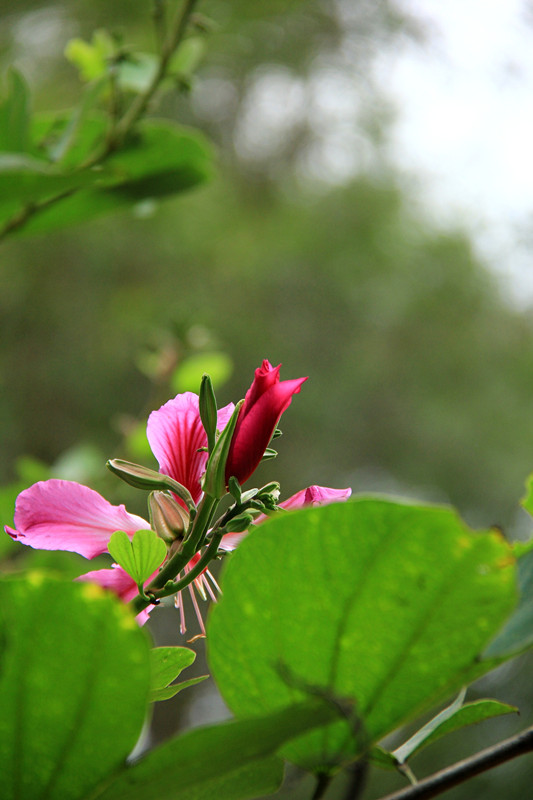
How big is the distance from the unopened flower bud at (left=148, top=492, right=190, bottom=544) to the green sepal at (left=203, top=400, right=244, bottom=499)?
20 mm

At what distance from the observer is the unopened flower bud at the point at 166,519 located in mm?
158

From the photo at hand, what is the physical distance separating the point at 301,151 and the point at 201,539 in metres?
3.25

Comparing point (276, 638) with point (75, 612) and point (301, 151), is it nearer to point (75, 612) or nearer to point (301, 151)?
point (75, 612)

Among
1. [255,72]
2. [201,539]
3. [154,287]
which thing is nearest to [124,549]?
[201,539]

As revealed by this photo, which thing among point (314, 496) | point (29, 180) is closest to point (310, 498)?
point (314, 496)

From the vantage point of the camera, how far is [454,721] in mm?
125

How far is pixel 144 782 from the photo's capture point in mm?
96

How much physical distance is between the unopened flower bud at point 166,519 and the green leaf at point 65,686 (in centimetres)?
6

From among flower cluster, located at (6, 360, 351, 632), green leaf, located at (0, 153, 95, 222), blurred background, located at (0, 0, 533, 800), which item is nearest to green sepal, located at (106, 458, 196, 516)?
flower cluster, located at (6, 360, 351, 632)

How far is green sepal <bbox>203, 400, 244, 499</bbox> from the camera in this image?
14 cm

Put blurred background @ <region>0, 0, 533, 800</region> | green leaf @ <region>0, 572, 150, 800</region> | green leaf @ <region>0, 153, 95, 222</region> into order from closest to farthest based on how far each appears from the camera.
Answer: green leaf @ <region>0, 572, 150, 800</region> < green leaf @ <region>0, 153, 95, 222</region> < blurred background @ <region>0, 0, 533, 800</region>

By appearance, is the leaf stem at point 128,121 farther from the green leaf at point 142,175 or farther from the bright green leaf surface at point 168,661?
the bright green leaf surface at point 168,661

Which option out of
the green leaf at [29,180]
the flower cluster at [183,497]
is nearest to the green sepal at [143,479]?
the flower cluster at [183,497]

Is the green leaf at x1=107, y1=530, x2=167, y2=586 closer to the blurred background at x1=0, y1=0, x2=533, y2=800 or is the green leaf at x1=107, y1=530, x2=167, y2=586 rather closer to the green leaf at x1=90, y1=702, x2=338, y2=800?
the green leaf at x1=90, y1=702, x2=338, y2=800
